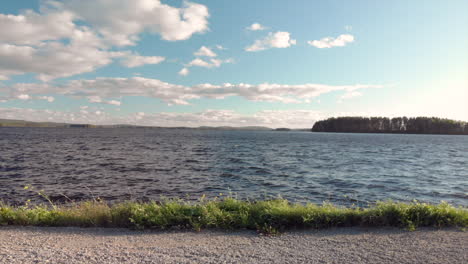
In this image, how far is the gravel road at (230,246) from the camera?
594 centimetres

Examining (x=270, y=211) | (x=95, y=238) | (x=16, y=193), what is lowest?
(x=16, y=193)

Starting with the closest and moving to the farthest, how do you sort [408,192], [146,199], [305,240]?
[305,240] → [146,199] → [408,192]

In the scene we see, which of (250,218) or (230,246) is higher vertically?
(250,218)

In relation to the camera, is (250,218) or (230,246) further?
(250,218)

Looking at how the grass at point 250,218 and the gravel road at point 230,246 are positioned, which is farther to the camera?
the grass at point 250,218

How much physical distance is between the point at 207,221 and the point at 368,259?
4.30 metres

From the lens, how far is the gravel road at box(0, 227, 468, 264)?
19.5 feet

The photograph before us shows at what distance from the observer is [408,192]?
1856 cm

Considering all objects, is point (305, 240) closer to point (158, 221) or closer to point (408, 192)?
point (158, 221)

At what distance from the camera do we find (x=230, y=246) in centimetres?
666

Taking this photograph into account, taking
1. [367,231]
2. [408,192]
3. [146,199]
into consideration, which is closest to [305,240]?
[367,231]

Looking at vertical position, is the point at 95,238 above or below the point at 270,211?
below

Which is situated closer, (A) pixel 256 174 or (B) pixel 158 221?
(B) pixel 158 221

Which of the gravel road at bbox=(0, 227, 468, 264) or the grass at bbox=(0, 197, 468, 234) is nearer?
the gravel road at bbox=(0, 227, 468, 264)
